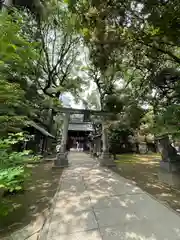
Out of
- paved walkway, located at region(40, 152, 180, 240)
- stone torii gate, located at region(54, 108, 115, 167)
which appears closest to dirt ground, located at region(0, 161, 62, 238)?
paved walkway, located at region(40, 152, 180, 240)

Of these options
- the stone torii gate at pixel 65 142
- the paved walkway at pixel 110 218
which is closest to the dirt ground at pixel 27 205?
the paved walkway at pixel 110 218

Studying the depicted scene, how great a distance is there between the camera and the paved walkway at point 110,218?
2457 mm

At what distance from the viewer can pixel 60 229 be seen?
8.65 ft

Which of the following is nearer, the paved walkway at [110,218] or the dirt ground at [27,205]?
the paved walkway at [110,218]

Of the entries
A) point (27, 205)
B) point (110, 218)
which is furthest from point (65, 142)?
point (110, 218)

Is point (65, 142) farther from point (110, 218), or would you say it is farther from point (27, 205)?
point (110, 218)

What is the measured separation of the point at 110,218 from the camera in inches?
117

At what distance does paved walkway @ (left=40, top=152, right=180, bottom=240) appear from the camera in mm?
2457

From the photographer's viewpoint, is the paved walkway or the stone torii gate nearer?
the paved walkway

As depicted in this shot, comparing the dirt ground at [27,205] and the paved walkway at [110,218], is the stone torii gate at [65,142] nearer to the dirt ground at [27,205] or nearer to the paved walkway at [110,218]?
the dirt ground at [27,205]

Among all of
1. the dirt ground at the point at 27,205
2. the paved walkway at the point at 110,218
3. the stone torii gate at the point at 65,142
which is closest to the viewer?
the paved walkway at the point at 110,218

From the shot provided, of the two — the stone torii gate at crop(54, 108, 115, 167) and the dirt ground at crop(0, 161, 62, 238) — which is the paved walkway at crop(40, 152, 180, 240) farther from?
the stone torii gate at crop(54, 108, 115, 167)

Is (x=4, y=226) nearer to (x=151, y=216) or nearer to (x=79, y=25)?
(x=151, y=216)

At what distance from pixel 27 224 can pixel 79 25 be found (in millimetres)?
7480
